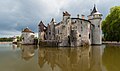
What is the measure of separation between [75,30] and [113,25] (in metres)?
11.1

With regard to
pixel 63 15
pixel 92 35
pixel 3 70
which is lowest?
pixel 3 70

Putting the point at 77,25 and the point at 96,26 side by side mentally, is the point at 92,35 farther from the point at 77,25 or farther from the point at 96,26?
the point at 77,25

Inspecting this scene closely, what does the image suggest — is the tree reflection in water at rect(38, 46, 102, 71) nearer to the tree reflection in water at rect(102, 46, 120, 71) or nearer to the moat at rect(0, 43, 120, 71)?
the moat at rect(0, 43, 120, 71)

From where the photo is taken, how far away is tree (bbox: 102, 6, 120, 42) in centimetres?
4538

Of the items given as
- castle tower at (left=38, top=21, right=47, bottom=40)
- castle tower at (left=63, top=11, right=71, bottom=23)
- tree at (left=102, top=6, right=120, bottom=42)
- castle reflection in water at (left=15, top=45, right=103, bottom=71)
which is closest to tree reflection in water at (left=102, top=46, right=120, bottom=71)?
castle reflection in water at (left=15, top=45, right=103, bottom=71)

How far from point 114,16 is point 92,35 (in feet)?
24.6

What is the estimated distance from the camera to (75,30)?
135 feet

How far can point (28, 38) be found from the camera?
5706 cm

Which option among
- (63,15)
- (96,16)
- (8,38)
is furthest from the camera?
(8,38)

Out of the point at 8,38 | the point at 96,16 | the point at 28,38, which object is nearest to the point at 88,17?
the point at 96,16

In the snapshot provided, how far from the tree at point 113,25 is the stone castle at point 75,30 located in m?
3.48

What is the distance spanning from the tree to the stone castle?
3476mm

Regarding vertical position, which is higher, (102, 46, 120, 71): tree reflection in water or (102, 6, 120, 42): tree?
(102, 6, 120, 42): tree

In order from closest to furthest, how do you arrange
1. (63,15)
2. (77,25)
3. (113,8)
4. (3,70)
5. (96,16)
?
(3,70), (63,15), (77,25), (96,16), (113,8)
